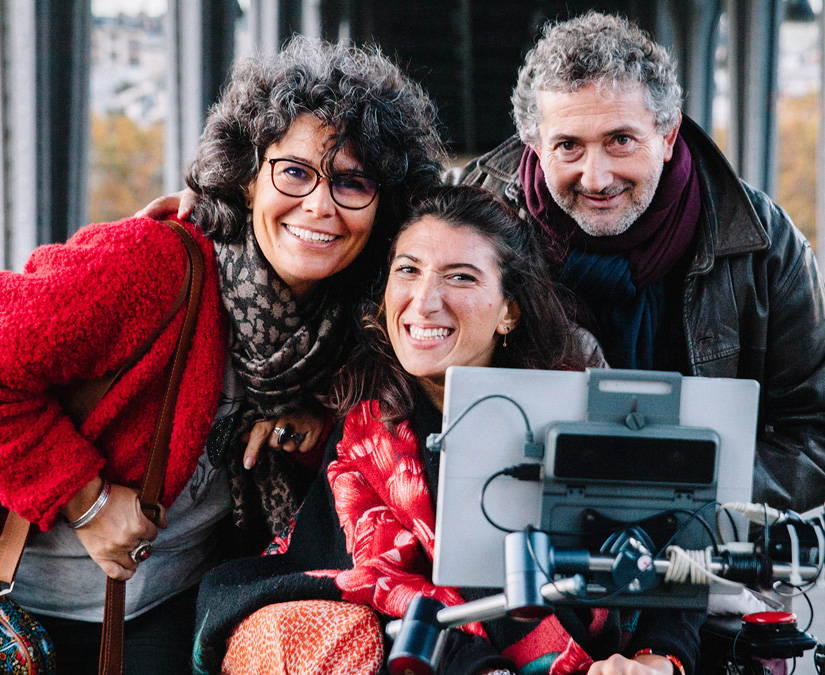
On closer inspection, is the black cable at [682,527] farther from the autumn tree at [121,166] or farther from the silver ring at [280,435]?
the autumn tree at [121,166]

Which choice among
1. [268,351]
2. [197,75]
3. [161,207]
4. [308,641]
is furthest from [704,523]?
[197,75]

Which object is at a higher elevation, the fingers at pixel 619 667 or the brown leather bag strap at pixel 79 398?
the brown leather bag strap at pixel 79 398

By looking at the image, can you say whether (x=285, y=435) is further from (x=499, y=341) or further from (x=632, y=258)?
(x=632, y=258)

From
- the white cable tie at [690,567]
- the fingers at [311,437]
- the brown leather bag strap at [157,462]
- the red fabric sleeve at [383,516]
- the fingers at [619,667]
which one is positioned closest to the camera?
the white cable tie at [690,567]

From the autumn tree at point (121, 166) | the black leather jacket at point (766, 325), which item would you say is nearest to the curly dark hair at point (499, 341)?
the black leather jacket at point (766, 325)

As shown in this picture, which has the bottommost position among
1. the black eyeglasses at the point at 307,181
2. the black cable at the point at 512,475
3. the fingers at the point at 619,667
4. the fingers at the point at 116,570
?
the fingers at the point at 619,667

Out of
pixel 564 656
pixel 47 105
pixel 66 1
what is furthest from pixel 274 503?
pixel 66 1

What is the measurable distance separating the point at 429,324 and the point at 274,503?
1.93ft

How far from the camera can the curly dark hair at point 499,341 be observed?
2113mm

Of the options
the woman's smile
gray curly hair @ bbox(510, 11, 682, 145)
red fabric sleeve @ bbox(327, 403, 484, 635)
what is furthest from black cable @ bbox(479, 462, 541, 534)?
gray curly hair @ bbox(510, 11, 682, 145)

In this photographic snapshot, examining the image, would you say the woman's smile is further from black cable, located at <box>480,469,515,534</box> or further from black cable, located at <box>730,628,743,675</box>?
black cable, located at <box>730,628,743,675</box>

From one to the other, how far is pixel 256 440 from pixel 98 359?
398 millimetres

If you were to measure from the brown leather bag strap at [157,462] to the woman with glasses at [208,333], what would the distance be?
0.02 meters

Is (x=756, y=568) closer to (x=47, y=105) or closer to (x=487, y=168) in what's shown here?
(x=487, y=168)
